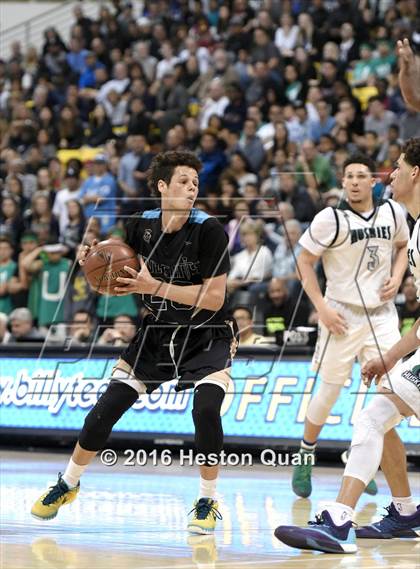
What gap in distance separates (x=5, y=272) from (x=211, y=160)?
11.5ft

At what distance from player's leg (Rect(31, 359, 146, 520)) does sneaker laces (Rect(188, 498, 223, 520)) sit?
2.37ft

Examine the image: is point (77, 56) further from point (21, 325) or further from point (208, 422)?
point (208, 422)

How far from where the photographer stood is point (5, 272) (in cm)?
1616

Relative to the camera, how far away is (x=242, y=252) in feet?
47.5

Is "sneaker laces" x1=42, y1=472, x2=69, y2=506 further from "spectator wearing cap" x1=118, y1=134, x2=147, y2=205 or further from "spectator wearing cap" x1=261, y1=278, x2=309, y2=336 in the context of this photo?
"spectator wearing cap" x1=118, y1=134, x2=147, y2=205

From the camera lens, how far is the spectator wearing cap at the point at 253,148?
17.1 m

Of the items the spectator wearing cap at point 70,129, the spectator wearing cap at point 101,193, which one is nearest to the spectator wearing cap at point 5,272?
the spectator wearing cap at point 101,193

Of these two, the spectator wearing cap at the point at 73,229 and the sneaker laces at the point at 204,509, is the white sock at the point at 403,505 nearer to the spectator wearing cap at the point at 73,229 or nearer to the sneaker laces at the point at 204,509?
the sneaker laces at the point at 204,509

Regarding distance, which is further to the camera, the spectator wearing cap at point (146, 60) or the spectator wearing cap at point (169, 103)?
the spectator wearing cap at point (146, 60)

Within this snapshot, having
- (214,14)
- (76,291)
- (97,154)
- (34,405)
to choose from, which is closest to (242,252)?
(76,291)

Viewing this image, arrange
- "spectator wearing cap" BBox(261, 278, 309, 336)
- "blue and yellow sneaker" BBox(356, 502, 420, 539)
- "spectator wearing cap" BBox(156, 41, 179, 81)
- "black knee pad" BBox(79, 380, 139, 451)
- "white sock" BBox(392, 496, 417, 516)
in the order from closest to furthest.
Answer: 1. "blue and yellow sneaker" BBox(356, 502, 420, 539)
2. "white sock" BBox(392, 496, 417, 516)
3. "black knee pad" BBox(79, 380, 139, 451)
4. "spectator wearing cap" BBox(261, 278, 309, 336)
5. "spectator wearing cap" BBox(156, 41, 179, 81)

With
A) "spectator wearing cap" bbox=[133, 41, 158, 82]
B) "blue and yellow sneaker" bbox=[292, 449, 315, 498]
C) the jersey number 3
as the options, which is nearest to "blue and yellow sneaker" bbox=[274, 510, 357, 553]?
"blue and yellow sneaker" bbox=[292, 449, 315, 498]

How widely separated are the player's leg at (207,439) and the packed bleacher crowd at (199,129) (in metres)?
5.10

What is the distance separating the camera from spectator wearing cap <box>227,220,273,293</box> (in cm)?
1410
